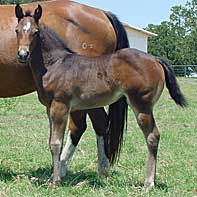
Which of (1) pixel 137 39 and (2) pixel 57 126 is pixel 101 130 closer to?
(2) pixel 57 126

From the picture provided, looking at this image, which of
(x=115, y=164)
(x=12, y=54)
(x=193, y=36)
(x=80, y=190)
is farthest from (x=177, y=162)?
(x=193, y=36)

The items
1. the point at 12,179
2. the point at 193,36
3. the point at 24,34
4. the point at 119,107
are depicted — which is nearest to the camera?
the point at 24,34

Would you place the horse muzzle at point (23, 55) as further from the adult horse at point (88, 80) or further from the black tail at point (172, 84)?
the black tail at point (172, 84)

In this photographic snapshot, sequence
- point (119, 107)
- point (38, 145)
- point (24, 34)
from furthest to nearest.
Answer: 1. point (38, 145)
2. point (119, 107)
3. point (24, 34)

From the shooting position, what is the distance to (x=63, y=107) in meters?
4.54

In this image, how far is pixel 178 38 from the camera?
153ft

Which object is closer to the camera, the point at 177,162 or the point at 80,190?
the point at 80,190

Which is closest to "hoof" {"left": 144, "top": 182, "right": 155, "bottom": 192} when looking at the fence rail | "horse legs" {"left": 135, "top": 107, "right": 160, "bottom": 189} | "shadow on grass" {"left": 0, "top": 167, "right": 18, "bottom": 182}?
"horse legs" {"left": 135, "top": 107, "right": 160, "bottom": 189}

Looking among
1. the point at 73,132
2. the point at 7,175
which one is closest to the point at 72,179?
the point at 73,132

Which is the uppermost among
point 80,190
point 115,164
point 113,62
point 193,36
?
point 113,62

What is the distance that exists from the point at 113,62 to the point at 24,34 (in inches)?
36.1

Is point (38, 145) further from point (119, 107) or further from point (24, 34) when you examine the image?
point (24, 34)

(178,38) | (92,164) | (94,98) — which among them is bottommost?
(178,38)

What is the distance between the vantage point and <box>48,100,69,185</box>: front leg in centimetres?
454
